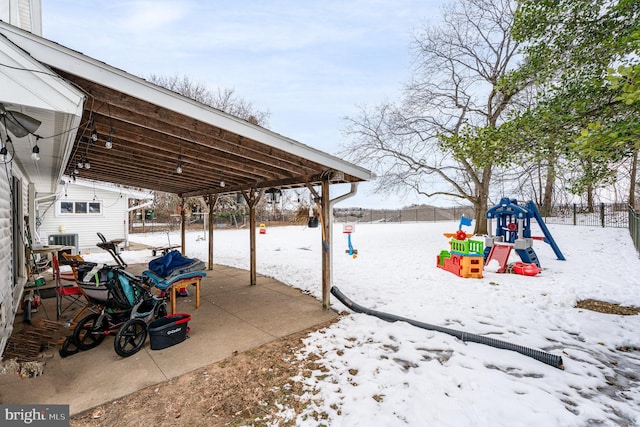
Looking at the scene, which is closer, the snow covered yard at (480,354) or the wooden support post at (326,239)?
the snow covered yard at (480,354)

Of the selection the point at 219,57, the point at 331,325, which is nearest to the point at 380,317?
the point at 331,325

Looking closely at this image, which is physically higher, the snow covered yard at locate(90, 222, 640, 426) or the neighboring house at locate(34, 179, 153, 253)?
the neighboring house at locate(34, 179, 153, 253)

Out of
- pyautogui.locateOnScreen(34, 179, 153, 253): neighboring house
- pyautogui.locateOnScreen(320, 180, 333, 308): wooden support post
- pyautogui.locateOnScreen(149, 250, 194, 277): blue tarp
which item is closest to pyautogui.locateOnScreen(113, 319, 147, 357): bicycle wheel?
pyautogui.locateOnScreen(149, 250, 194, 277): blue tarp

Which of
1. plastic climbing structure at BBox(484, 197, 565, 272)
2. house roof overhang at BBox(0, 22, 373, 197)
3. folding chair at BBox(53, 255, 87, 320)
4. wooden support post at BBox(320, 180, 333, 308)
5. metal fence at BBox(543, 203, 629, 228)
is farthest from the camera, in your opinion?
metal fence at BBox(543, 203, 629, 228)

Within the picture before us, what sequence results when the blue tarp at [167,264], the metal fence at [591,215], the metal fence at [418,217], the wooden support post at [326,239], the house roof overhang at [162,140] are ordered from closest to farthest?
the house roof overhang at [162,140] → the blue tarp at [167,264] → the wooden support post at [326,239] → the metal fence at [591,215] → the metal fence at [418,217]

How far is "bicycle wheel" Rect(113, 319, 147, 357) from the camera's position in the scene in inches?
124

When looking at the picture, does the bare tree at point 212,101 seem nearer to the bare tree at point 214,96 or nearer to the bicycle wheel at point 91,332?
the bare tree at point 214,96

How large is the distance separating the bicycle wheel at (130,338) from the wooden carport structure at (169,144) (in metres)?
2.02

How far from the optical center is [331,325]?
4066 mm

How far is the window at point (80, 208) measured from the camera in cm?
1096

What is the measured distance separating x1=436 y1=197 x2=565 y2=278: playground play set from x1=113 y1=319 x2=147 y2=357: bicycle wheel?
6.03 metres

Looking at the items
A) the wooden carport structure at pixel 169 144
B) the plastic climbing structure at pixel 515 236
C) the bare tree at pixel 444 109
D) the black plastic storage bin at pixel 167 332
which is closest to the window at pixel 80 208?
the wooden carport structure at pixel 169 144

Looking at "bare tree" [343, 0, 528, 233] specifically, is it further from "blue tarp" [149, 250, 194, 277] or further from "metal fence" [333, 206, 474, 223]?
"metal fence" [333, 206, 474, 223]

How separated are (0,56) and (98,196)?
11976 millimetres
